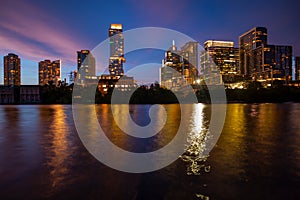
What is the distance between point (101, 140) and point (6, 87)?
148 m

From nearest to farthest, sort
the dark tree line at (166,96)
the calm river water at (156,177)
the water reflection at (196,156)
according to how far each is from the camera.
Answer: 1. the calm river water at (156,177)
2. the water reflection at (196,156)
3. the dark tree line at (166,96)

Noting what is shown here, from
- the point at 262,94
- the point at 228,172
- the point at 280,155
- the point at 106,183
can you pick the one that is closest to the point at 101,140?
the point at 106,183

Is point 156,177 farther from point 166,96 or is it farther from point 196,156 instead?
point 166,96

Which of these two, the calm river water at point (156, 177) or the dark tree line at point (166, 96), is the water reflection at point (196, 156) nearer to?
the calm river water at point (156, 177)

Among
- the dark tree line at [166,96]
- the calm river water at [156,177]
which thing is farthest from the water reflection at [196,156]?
the dark tree line at [166,96]

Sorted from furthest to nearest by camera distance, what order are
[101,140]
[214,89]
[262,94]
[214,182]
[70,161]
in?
[214,89]
[262,94]
[101,140]
[70,161]
[214,182]

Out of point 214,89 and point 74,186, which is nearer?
point 74,186

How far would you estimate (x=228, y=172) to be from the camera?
296 inches

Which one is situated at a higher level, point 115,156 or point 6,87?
point 6,87

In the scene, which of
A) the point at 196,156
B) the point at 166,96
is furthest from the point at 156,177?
the point at 166,96

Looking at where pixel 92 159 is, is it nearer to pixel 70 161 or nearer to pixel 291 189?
pixel 70 161

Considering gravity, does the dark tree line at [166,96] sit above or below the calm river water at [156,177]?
above

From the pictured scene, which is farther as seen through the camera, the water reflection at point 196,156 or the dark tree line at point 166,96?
the dark tree line at point 166,96

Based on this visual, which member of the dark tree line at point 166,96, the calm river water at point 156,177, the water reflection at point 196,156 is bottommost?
the calm river water at point 156,177
